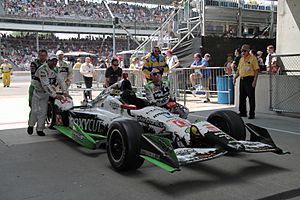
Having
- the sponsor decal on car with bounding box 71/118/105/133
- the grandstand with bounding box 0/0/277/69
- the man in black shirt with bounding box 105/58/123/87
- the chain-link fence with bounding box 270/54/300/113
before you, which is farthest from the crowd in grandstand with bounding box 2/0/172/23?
the sponsor decal on car with bounding box 71/118/105/133

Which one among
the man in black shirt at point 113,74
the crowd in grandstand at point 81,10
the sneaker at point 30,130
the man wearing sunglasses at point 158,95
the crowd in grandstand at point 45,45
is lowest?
the sneaker at point 30,130

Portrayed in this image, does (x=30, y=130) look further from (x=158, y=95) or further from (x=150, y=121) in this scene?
(x=150, y=121)

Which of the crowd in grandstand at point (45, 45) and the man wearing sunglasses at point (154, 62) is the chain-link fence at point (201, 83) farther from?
the crowd in grandstand at point (45, 45)

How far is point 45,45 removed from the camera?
56.9 metres

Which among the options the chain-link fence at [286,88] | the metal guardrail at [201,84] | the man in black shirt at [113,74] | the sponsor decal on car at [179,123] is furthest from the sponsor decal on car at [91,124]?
the chain-link fence at [286,88]

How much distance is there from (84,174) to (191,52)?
11.9 meters

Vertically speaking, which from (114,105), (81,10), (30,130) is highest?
(81,10)

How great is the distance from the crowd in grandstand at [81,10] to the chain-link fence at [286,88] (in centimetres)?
4625

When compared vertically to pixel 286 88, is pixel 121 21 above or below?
above

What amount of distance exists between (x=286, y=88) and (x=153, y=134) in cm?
567

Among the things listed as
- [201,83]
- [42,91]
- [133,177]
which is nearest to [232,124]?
[133,177]

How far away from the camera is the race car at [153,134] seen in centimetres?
442

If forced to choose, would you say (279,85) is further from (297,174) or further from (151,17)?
(151,17)

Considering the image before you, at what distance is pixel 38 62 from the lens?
7691 mm
